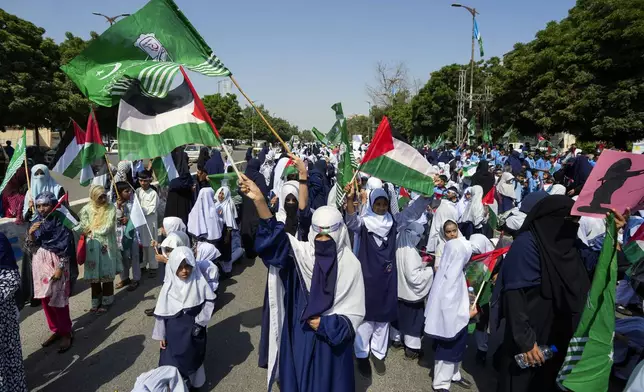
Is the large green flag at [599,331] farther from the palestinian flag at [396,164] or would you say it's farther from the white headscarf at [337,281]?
the palestinian flag at [396,164]

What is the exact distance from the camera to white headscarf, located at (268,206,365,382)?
245 centimetres

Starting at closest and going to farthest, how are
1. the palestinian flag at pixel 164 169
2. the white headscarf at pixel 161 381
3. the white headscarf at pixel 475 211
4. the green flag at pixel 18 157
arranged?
the white headscarf at pixel 161 381 → the green flag at pixel 18 157 → the palestinian flag at pixel 164 169 → the white headscarf at pixel 475 211

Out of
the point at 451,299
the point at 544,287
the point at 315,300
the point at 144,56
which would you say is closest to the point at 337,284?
the point at 315,300

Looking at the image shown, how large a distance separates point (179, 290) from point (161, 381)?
72 cm

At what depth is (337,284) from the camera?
2.46 metres

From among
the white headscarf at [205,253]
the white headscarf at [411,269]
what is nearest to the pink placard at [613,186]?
the white headscarf at [411,269]

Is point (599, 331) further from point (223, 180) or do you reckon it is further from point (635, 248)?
point (223, 180)

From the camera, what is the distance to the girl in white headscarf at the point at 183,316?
10.6 feet

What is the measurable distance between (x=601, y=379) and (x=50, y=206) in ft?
15.0

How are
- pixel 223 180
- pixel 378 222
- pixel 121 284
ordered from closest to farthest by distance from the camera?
pixel 378 222, pixel 121 284, pixel 223 180

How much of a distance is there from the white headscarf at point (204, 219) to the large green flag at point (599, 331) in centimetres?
476

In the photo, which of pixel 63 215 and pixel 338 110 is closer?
pixel 63 215

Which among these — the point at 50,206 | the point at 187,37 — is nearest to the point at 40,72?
the point at 50,206

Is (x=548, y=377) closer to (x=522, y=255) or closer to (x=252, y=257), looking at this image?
(x=522, y=255)
